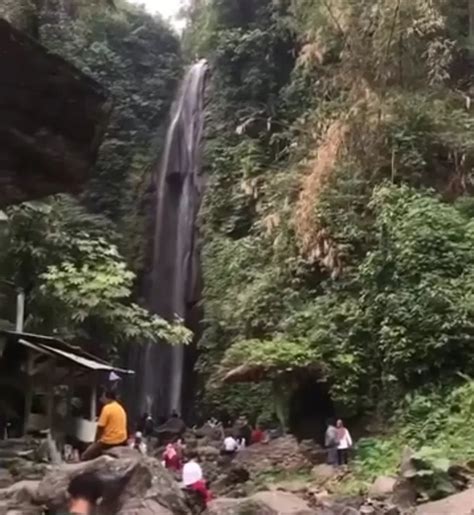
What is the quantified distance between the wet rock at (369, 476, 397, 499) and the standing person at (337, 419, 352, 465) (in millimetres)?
2555

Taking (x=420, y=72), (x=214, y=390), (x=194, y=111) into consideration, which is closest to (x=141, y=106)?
(x=194, y=111)

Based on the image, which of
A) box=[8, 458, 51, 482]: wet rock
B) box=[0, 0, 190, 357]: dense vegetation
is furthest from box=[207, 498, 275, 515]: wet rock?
box=[0, 0, 190, 357]: dense vegetation

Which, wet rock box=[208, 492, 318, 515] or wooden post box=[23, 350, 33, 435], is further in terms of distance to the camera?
wooden post box=[23, 350, 33, 435]

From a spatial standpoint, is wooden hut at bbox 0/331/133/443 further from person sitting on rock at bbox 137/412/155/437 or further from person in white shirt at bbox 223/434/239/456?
person sitting on rock at bbox 137/412/155/437

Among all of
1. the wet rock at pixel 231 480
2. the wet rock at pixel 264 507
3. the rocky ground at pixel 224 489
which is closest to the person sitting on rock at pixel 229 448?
the rocky ground at pixel 224 489

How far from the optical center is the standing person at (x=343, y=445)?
14.0 meters

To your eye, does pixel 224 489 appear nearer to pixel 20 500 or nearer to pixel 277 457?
pixel 277 457

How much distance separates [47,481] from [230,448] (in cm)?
766

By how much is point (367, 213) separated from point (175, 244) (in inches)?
404

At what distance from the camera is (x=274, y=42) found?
22906 millimetres

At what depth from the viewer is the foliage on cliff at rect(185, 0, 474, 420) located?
45.3 feet

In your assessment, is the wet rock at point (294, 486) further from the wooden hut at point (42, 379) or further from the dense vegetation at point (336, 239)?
the wooden hut at point (42, 379)

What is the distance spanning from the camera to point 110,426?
805 centimetres

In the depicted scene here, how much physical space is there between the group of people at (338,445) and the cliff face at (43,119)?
10.6m
